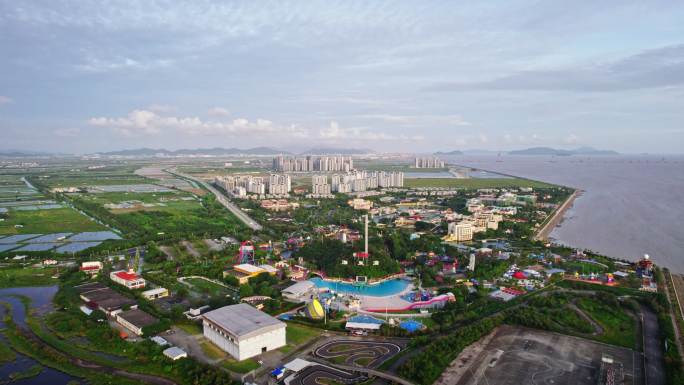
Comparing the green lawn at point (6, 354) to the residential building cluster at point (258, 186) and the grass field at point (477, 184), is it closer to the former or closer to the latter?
the residential building cluster at point (258, 186)

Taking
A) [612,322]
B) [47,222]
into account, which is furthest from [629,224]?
[47,222]

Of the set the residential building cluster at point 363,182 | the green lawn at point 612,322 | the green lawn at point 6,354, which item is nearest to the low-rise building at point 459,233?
the green lawn at point 612,322

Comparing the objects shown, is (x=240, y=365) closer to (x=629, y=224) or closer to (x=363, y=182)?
(x=629, y=224)

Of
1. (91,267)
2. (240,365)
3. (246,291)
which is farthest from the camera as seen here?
(91,267)

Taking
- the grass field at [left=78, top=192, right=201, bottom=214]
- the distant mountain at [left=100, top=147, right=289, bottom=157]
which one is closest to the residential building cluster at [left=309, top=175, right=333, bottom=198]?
the grass field at [left=78, top=192, right=201, bottom=214]

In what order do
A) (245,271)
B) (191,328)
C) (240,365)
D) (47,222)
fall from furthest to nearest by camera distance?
(47,222) → (245,271) → (191,328) → (240,365)

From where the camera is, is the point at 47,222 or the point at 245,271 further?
the point at 47,222

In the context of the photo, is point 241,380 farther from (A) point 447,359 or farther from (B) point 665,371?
(B) point 665,371
